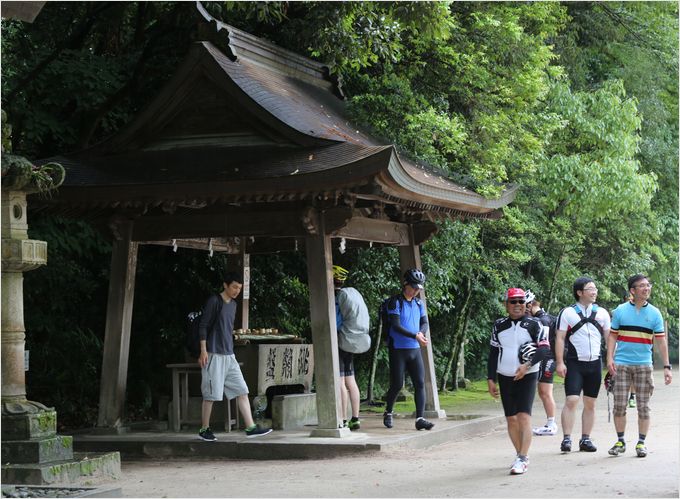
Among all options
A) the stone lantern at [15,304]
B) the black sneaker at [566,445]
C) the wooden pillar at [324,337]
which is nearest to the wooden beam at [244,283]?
the wooden pillar at [324,337]

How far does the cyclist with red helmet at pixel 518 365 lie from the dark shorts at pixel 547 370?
1819mm

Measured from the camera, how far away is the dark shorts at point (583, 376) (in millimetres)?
10906

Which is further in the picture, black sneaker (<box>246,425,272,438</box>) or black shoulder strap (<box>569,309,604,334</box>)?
black sneaker (<box>246,425,272,438</box>)

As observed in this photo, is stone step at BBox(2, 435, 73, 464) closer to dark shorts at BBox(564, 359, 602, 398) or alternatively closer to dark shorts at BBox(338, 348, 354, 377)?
dark shorts at BBox(338, 348, 354, 377)

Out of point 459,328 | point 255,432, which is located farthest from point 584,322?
point 459,328

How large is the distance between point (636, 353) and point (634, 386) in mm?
345

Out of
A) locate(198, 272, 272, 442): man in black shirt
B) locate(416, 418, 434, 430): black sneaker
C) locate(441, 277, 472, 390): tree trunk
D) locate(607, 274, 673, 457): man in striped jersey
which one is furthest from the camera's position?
locate(441, 277, 472, 390): tree trunk

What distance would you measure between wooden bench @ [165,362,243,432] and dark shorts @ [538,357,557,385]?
12.7 feet

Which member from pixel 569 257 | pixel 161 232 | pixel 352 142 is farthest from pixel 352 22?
pixel 569 257

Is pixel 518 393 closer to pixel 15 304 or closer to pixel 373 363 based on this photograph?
pixel 15 304

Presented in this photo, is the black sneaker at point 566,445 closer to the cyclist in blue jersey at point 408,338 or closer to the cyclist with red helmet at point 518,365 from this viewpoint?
the cyclist with red helmet at point 518,365

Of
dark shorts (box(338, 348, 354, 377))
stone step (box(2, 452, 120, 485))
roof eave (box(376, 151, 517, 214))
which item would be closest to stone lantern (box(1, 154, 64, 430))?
stone step (box(2, 452, 120, 485))

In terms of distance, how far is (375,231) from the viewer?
1348 centimetres

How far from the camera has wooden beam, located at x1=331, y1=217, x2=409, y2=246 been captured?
12.7 m
